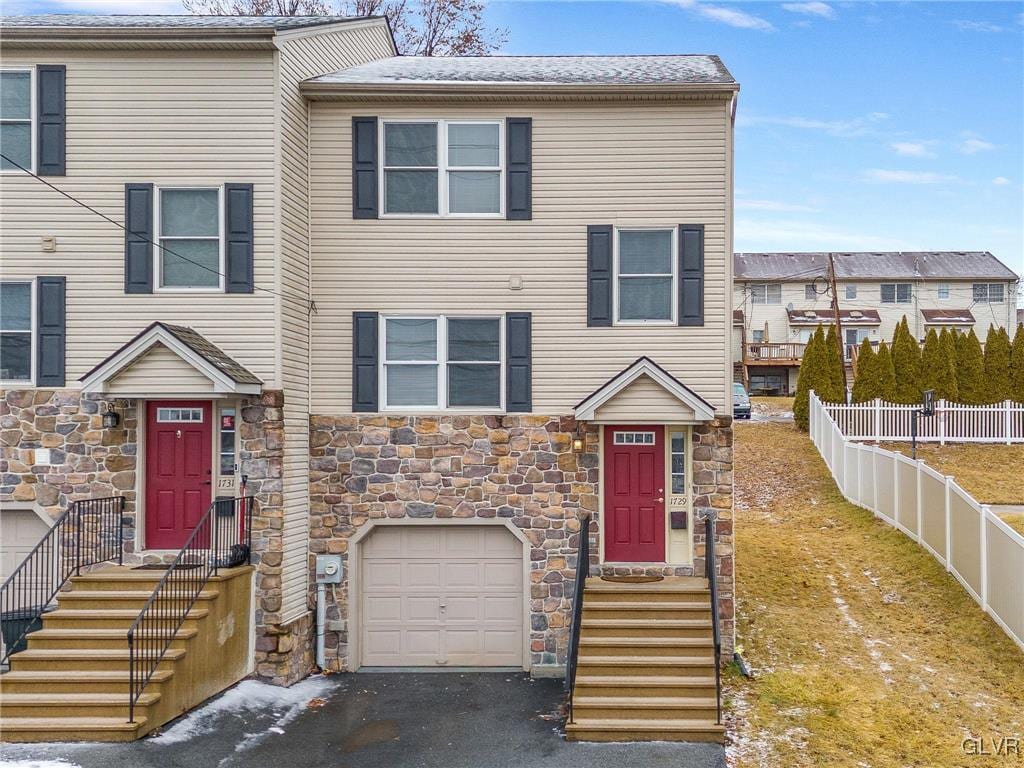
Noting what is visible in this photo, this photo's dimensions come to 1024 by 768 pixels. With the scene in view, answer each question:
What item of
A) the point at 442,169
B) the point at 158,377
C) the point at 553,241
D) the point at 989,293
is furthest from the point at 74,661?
the point at 989,293

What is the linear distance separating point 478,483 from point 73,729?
5262 millimetres

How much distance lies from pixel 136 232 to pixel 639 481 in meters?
7.42

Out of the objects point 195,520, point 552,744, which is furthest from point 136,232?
point 552,744

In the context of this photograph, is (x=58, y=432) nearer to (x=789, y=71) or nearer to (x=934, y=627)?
(x=934, y=627)

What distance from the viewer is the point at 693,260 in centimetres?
1018

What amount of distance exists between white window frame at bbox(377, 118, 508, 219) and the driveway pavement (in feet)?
20.7

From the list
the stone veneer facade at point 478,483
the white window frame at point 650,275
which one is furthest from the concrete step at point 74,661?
the white window frame at point 650,275

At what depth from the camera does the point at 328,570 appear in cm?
1025

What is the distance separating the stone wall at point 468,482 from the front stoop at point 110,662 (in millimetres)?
1555

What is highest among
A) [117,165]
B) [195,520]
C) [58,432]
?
[117,165]

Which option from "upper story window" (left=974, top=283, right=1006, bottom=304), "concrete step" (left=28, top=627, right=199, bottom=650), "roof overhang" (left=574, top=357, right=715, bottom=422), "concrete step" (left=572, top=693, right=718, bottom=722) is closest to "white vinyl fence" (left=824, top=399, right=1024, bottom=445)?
"roof overhang" (left=574, top=357, right=715, bottom=422)

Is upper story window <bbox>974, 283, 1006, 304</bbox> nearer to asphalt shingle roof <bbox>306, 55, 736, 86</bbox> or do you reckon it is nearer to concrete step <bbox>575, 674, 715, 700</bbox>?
asphalt shingle roof <bbox>306, 55, 736, 86</bbox>

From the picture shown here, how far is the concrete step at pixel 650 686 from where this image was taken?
8.35 m

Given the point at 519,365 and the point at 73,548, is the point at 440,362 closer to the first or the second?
Result: the point at 519,365
